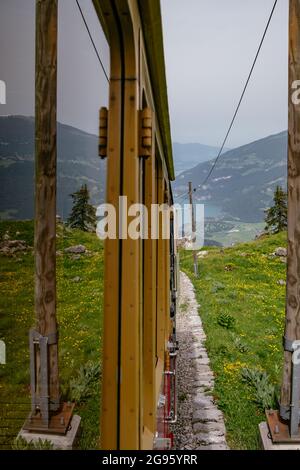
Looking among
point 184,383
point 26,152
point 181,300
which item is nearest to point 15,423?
point 26,152

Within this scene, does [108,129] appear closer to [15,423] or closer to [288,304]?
[15,423]

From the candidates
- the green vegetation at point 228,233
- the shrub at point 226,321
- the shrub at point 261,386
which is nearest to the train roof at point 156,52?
the shrub at point 261,386

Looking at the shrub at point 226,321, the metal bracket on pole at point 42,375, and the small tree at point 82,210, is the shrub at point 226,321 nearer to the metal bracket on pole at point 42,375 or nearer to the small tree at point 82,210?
the metal bracket on pole at point 42,375

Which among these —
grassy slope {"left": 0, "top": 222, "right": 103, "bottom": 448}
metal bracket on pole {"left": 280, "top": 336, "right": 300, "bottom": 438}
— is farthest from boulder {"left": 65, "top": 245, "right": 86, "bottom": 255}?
metal bracket on pole {"left": 280, "top": 336, "right": 300, "bottom": 438}

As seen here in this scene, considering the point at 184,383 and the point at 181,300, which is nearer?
the point at 184,383

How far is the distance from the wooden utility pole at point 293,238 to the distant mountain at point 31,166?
1731 mm

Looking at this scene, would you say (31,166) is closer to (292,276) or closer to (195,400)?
(292,276)

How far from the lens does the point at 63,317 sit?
9.63ft

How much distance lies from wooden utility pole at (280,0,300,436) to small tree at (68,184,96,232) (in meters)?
1.78

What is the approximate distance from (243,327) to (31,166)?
9.05m

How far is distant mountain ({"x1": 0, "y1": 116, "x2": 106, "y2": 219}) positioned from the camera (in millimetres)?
1428

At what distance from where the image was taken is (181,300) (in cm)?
1416

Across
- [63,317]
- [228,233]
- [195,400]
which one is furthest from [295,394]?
[228,233]
